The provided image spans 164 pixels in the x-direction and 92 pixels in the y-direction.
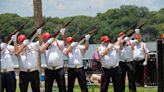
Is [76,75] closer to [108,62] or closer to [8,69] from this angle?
[108,62]

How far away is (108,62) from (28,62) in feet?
6.70

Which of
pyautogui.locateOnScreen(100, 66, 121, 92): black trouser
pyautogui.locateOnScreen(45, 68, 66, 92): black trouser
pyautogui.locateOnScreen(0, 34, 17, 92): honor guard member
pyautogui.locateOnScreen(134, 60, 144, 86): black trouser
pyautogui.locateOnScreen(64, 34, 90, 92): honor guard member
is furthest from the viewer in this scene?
pyautogui.locateOnScreen(134, 60, 144, 86): black trouser

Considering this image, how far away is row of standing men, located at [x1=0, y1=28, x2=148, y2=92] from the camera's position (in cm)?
1097

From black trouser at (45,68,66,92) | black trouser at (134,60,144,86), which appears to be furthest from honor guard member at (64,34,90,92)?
black trouser at (134,60,144,86)

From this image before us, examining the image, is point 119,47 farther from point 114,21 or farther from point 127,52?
point 114,21

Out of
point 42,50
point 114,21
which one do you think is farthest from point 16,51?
point 114,21

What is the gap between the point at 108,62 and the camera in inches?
471

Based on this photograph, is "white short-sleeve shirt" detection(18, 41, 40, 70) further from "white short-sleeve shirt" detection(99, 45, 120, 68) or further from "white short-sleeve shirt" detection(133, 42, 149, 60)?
"white short-sleeve shirt" detection(133, 42, 149, 60)

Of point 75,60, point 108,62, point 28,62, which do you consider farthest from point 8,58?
point 108,62

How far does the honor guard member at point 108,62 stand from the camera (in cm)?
1197

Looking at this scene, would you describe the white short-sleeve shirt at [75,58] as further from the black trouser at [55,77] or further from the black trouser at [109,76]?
the black trouser at [109,76]

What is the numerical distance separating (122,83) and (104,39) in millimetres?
1606

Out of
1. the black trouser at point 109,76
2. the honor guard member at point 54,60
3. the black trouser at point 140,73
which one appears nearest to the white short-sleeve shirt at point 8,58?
the honor guard member at point 54,60

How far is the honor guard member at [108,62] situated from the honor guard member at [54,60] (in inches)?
41.5
